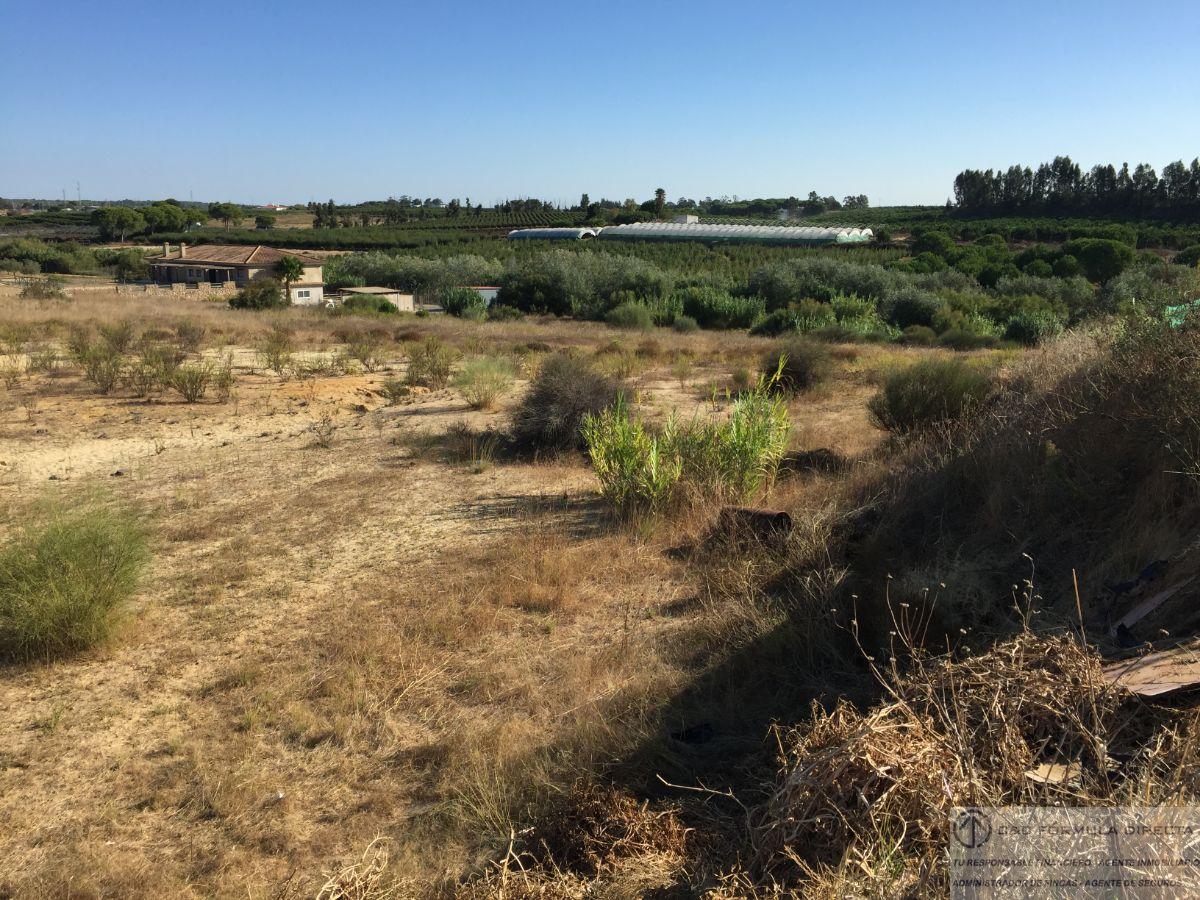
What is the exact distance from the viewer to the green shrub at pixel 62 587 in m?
6.04

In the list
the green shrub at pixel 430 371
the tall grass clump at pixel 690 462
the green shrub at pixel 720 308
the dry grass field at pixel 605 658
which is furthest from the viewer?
the green shrub at pixel 720 308

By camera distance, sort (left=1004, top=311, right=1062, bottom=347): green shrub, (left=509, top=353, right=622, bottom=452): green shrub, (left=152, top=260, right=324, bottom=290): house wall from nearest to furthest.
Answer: (left=509, top=353, right=622, bottom=452): green shrub
(left=1004, top=311, right=1062, bottom=347): green shrub
(left=152, top=260, right=324, bottom=290): house wall

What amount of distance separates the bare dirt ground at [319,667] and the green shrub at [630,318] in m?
25.1

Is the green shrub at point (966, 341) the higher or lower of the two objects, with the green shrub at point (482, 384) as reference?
higher

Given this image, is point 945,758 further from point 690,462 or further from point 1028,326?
point 1028,326

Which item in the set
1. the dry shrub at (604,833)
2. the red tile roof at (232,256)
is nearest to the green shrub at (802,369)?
the dry shrub at (604,833)

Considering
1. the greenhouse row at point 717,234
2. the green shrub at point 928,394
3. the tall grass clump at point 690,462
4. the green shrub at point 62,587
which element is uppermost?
the greenhouse row at point 717,234

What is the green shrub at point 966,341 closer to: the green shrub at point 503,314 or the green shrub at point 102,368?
the green shrub at point 503,314

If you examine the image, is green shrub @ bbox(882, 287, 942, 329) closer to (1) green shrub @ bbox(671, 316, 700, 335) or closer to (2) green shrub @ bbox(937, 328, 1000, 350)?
(2) green shrub @ bbox(937, 328, 1000, 350)

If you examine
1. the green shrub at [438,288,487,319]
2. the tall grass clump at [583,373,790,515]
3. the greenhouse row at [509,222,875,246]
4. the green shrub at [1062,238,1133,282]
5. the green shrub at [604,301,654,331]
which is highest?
the greenhouse row at [509,222,875,246]

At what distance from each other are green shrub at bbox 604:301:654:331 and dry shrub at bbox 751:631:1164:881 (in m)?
33.4

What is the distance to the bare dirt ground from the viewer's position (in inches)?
164

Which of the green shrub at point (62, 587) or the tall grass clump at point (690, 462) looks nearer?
the green shrub at point (62, 587)

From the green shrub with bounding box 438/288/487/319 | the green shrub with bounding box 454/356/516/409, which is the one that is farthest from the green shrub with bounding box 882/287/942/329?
the green shrub with bounding box 454/356/516/409
